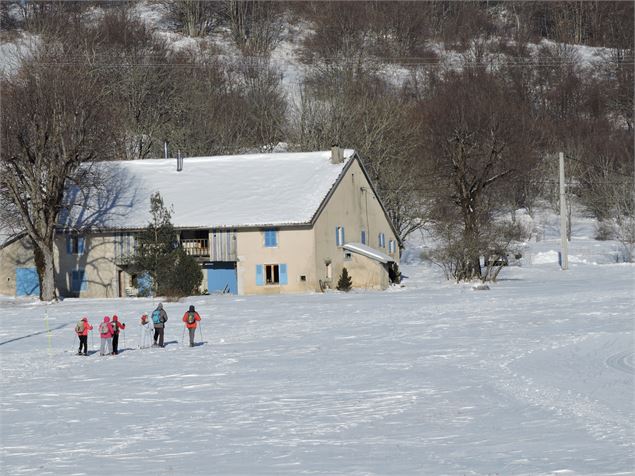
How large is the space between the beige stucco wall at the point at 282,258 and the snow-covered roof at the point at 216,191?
704 millimetres

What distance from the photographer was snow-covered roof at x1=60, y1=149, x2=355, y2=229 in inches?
2101

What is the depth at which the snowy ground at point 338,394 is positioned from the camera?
15328 millimetres

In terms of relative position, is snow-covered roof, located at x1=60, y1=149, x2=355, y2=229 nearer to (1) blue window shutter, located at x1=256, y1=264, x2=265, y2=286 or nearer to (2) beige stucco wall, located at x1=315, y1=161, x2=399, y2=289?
(2) beige stucco wall, located at x1=315, y1=161, x2=399, y2=289

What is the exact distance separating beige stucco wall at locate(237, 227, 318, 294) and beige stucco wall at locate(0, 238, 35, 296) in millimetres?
10729

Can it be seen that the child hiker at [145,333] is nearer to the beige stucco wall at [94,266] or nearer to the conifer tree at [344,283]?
the conifer tree at [344,283]

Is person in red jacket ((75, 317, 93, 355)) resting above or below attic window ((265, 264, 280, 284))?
below

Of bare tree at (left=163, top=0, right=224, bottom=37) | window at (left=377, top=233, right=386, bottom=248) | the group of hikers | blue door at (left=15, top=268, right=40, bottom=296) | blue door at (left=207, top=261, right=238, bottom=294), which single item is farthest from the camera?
bare tree at (left=163, top=0, right=224, bottom=37)

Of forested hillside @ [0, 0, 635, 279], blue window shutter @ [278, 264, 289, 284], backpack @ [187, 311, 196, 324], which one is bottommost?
backpack @ [187, 311, 196, 324]

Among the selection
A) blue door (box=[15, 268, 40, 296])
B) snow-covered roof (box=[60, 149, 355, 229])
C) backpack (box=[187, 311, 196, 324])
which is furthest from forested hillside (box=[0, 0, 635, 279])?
backpack (box=[187, 311, 196, 324])

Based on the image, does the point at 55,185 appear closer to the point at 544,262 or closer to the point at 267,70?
the point at 544,262

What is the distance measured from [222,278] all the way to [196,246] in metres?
1.95

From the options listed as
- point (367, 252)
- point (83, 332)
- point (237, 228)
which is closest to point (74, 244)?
point (237, 228)

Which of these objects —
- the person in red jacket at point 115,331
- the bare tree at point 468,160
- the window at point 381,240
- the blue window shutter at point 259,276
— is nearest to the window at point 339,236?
the blue window shutter at point 259,276

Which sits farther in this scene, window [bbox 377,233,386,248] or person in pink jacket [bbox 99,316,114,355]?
window [bbox 377,233,386,248]
